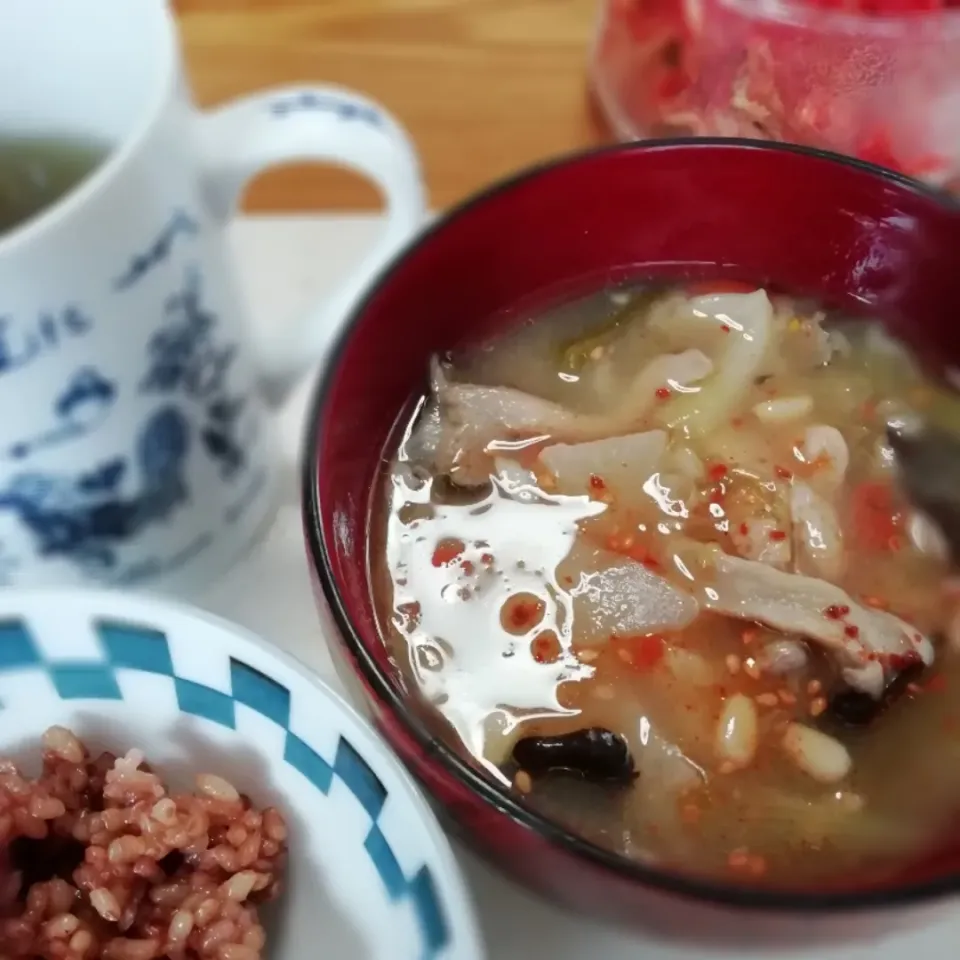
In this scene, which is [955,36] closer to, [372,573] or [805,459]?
[805,459]

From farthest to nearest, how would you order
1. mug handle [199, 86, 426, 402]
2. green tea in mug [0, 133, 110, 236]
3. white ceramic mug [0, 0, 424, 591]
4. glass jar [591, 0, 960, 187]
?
glass jar [591, 0, 960, 187]
green tea in mug [0, 133, 110, 236]
mug handle [199, 86, 426, 402]
white ceramic mug [0, 0, 424, 591]

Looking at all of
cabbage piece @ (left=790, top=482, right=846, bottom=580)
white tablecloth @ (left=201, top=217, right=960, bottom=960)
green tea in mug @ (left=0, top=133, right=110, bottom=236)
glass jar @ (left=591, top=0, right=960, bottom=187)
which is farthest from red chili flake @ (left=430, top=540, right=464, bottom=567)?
glass jar @ (left=591, top=0, right=960, bottom=187)

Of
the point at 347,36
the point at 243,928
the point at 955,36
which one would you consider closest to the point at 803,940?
the point at 243,928

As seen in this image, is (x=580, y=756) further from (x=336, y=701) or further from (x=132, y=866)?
(x=132, y=866)

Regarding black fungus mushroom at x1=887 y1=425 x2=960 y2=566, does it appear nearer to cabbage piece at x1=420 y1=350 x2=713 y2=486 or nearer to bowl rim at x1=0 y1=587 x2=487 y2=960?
cabbage piece at x1=420 y1=350 x2=713 y2=486

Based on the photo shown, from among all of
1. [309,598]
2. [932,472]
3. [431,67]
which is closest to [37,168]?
[309,598]

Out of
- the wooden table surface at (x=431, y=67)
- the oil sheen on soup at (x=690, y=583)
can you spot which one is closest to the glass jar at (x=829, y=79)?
the wooden table surface at (x=431, y=67)
